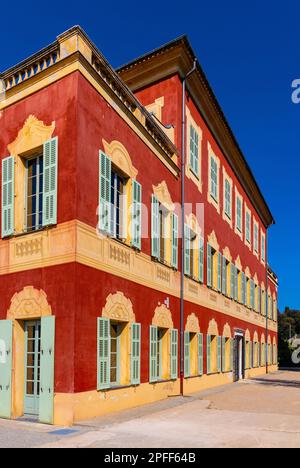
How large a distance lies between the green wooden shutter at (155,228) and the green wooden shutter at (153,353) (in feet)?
6.78

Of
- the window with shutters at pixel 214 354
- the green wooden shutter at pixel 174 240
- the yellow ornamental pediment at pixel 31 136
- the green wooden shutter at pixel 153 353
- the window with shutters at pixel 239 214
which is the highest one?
the window with shutters at pixel 239 214

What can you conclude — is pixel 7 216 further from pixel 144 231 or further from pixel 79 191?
pixel 144 231

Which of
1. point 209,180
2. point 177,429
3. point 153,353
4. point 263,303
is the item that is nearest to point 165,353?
→ point 153,353

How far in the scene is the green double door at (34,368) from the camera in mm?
10078

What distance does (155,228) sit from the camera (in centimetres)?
1466

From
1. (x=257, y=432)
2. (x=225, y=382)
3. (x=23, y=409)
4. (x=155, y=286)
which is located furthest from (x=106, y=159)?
(x=225, y=382)

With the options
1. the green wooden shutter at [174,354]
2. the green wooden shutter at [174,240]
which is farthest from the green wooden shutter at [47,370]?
the green wooden shutter at [174,240]

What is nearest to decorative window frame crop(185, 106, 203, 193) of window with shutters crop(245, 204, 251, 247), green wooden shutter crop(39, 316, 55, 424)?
green wooden shutter crop(39, 316, 55, 424)

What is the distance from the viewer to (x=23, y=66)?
1204cm

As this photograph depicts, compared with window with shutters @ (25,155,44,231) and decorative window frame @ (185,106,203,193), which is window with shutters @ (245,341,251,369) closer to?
decorative window frame @ (185,106,203,193)

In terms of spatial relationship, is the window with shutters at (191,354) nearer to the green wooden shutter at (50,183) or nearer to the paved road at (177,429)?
the paved road at (177,429)

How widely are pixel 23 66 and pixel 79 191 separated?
3.60m

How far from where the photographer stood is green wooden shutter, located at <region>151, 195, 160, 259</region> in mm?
14482

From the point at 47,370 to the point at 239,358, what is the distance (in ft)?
60.4
